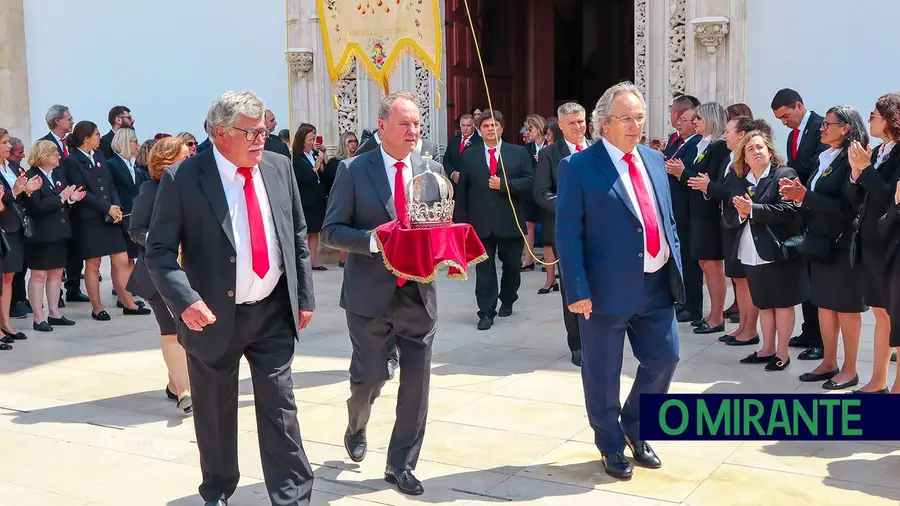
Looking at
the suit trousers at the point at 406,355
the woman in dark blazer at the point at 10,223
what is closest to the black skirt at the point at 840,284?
the suit trousers at the point at 406,355

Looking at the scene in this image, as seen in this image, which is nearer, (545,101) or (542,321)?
(542,321)

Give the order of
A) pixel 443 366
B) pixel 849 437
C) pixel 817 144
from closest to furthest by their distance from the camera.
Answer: pixel 849 437 → pixel 443 366 → pixel 817 144

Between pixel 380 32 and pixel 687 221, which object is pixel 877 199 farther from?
pixel 380 32

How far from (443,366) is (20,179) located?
4350 mm

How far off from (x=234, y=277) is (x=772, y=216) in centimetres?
412

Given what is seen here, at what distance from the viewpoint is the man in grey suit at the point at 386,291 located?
4715 mm

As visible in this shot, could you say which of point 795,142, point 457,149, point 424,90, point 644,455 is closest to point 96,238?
point 457,149

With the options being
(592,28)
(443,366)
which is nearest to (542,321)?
(443,366)

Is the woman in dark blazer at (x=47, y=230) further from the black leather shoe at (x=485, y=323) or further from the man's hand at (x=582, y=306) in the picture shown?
the man's hand at (x=582, y=306)

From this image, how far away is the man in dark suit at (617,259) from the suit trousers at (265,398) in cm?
139

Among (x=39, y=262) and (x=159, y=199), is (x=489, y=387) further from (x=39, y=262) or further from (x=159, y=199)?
(x=39, y=262)

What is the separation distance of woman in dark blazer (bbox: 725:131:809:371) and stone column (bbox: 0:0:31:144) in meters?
11.5

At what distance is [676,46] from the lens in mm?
11023

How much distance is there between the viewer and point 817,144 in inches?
307
